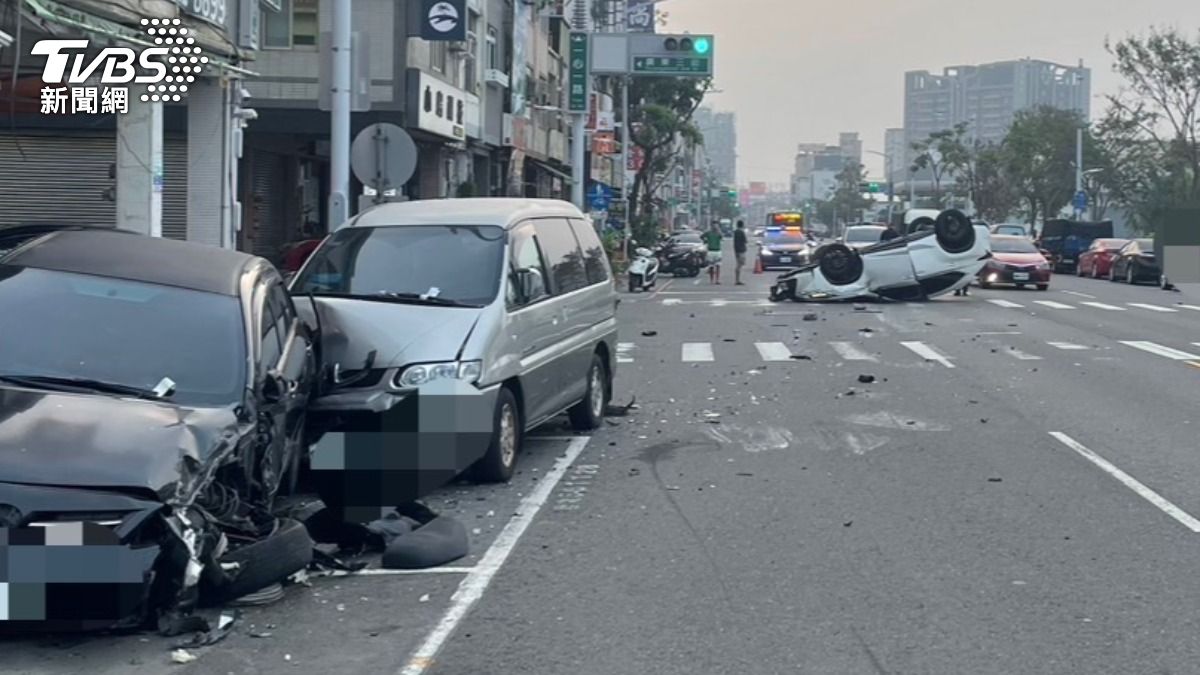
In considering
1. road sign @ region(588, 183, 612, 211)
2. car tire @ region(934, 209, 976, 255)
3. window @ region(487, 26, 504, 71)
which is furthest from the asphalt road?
road sign @ region(588, 183, 612, 211)

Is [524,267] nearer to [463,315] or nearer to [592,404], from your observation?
[463,315]

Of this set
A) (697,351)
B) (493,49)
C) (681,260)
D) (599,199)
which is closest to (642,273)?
(493,49)

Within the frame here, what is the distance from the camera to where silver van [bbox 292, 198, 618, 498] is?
10.1 metres

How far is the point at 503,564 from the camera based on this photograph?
8430mm

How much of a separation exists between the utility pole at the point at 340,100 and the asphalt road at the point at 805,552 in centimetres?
413

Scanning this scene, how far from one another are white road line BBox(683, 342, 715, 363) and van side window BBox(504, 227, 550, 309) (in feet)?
28.0

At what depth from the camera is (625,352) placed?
21.7 meters

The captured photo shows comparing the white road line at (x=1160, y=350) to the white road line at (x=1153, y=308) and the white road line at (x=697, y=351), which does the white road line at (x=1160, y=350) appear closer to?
the white road line at (x=697, y=351)

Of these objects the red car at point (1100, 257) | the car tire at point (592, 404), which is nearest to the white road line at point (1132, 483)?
the car tire at point (592, 404)

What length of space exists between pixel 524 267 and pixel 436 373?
1.77 meters

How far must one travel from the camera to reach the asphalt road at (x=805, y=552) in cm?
669

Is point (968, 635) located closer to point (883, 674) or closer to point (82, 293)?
Result: point (883, 674)

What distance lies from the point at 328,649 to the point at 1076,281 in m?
46.4

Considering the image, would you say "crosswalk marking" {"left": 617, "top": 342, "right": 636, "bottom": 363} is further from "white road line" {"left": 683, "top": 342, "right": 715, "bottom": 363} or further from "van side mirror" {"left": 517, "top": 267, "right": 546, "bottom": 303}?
"van side mirror" {"left": 517, "top": 267, "right": 546, "bottom": 303}
